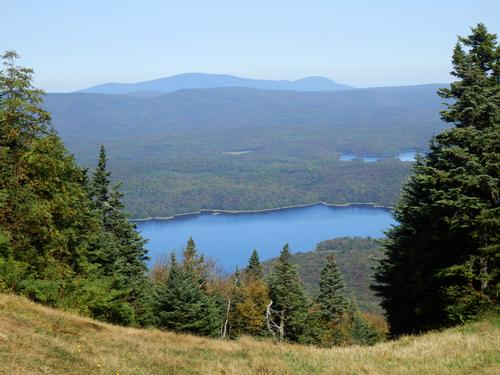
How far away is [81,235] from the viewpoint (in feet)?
86.6

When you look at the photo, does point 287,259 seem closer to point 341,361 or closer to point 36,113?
point 36,113

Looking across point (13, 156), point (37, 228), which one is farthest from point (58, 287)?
point (13, 156)

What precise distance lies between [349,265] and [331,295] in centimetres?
10450

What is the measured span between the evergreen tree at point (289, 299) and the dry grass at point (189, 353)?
26.2m

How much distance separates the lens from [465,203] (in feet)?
61.0

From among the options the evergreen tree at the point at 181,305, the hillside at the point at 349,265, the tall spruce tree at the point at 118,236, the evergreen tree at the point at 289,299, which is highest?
the tall spruce tree at the point at 118,236

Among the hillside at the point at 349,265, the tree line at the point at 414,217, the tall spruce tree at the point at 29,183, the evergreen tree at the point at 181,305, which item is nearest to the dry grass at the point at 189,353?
the tree line at the point at 414,217

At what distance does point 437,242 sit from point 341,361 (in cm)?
1022

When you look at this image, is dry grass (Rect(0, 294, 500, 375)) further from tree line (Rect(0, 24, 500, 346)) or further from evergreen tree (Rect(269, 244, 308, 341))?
evergreen tree (Rect(269, 244, 308, 341))

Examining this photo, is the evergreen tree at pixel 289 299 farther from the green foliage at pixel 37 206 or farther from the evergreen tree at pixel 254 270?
the green foliage at pixel 37 206

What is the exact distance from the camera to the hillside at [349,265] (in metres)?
123

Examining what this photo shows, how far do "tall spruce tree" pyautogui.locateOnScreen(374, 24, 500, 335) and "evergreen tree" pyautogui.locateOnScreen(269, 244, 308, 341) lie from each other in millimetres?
19525

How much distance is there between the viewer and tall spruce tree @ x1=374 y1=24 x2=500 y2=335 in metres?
18.6

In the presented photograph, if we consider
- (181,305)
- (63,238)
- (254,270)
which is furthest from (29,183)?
(254,270)
